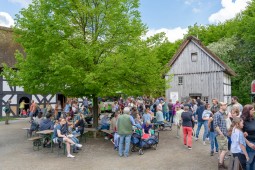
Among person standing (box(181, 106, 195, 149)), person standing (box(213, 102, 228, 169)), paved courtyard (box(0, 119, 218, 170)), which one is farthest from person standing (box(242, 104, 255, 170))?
person standing (box(181, 106, 195, 149))

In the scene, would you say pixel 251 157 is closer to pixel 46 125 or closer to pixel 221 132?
pixel 221 132

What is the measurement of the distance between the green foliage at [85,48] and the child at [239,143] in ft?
19.9

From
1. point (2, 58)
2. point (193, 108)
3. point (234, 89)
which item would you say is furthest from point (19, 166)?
point (234, 89)

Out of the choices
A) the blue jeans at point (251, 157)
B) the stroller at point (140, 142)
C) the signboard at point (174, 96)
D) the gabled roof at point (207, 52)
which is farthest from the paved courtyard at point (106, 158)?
the signboard at point (174, 96)

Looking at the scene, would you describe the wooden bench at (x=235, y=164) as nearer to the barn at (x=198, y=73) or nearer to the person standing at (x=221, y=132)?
the person standing at (x=221, y=132)

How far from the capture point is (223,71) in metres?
25.6

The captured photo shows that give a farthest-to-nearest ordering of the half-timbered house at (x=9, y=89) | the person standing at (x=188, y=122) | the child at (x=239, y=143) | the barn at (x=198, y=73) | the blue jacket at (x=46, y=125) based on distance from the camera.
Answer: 1. the barn at (x=198, y=73)
2. the half-timbered house at (x=9, y=89)
3. the blue jacket at (x=46, y=125)
4. the person standing at (x=188, y=122)
5. the child at (x=239, y=143)

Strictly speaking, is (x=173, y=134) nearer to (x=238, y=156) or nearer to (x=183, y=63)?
(x=238, y=156)

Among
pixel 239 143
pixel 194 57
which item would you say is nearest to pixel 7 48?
pixel 194 57

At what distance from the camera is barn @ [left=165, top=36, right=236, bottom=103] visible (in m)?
25.8

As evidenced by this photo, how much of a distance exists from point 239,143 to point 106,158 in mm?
5340

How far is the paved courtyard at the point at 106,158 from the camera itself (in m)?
8.57

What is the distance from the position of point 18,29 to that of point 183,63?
64.9 ft

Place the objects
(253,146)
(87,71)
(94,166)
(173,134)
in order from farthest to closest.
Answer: (173,134) < (87,71) < (94,166) < (253,146)
